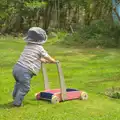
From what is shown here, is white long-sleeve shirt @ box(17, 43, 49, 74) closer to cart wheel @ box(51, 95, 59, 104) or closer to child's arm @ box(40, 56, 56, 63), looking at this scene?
child's arm @ box(40, 56, 56, 63)

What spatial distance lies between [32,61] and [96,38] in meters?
14.3

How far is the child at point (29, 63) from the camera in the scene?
270 inches

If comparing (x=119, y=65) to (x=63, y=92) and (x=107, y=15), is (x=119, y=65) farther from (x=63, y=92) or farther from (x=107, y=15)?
(x=107, y=15)

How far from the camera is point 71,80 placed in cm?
1019

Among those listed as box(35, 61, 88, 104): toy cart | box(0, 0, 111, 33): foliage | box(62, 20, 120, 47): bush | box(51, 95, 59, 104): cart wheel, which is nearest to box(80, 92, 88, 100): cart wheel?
box(35, 61, 88, 104): toy cart

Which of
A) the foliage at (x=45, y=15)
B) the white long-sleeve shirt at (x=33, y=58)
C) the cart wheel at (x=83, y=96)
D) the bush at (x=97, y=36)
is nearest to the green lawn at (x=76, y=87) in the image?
the cart wheel at (x=83, y=96)

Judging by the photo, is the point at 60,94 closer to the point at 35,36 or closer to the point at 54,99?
the point at 54,99

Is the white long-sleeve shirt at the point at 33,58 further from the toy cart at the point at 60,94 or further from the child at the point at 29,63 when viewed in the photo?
the toy cart at the point at 60,94

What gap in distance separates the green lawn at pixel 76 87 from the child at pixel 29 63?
0.92 ft

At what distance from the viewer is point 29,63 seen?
22.9 feet

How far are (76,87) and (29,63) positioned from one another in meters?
2.34

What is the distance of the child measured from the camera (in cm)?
687

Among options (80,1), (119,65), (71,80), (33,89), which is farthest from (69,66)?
(80,1)

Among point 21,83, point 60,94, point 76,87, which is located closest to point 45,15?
point 76,87
